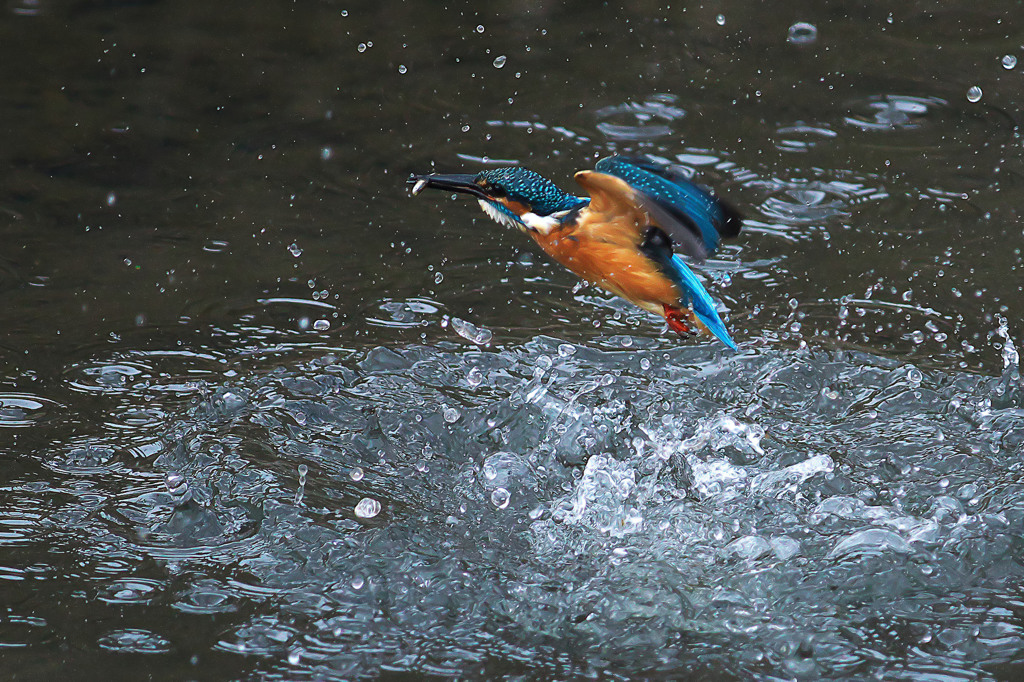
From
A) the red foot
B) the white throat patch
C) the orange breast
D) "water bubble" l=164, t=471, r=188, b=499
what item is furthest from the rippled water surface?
the white throat patch

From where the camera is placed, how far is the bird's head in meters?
2.99

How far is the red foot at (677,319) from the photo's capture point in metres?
3.11

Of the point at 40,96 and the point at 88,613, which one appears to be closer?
the point at 88,613

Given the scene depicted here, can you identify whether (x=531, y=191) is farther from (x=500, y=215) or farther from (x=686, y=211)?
(x=686, y=211)

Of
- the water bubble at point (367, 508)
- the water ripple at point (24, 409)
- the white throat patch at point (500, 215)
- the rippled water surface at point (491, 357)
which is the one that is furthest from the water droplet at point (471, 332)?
the water ripple at point (24, 409)

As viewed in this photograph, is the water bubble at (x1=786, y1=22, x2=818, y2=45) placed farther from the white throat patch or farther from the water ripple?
the water ripple

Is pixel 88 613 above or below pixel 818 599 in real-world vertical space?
above

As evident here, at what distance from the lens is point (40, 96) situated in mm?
4965

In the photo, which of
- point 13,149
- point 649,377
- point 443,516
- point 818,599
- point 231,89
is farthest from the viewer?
point 231,89

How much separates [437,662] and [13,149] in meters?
3.27

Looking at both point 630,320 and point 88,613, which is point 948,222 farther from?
point 88,613

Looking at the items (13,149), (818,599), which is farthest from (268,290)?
(818,599)

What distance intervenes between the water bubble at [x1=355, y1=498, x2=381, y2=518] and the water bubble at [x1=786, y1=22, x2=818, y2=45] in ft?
11.4

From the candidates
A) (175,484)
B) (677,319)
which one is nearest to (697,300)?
(677,319)
